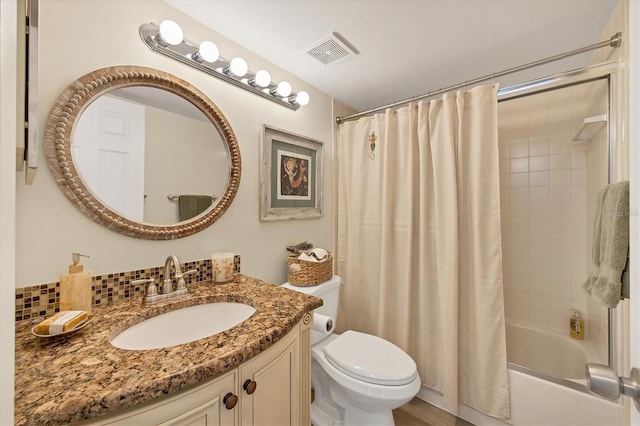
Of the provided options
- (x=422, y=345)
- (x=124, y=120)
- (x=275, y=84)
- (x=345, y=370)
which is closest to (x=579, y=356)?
(x=422, y=345)

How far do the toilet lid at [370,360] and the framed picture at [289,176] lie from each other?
34.3 inches

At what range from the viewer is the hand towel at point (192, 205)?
1202mm

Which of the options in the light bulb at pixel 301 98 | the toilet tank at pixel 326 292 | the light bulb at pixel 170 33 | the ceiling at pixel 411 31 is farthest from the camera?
the light bulb at pixel 301 98

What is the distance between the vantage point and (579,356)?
5.49ft

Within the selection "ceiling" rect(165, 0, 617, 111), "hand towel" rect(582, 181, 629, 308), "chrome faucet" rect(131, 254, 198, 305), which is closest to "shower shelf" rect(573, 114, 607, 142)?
"ceiling" rect(165, 0, 617, 111)

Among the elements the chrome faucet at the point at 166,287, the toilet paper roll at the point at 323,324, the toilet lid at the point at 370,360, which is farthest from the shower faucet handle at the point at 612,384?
the chrome faucet at the point at 166,287

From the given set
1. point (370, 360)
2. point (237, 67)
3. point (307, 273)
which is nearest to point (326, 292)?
point (307, 273)

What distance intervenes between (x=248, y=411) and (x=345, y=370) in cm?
64

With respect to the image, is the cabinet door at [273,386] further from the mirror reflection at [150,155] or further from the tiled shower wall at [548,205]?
the tiled shower wall at [548,205]

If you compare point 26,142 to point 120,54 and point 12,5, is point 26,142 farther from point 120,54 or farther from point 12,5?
point 12,5

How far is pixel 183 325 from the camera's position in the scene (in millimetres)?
1002

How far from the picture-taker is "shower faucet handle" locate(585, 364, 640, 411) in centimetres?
41

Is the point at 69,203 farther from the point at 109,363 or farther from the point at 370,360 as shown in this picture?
the point at 370,360

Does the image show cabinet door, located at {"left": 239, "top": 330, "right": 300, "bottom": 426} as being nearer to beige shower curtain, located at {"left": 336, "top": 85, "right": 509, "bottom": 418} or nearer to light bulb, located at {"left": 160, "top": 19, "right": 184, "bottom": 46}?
beige shower curtain, located at {"left": 336, "top": 85, "right": 509, "bottom": 418}
